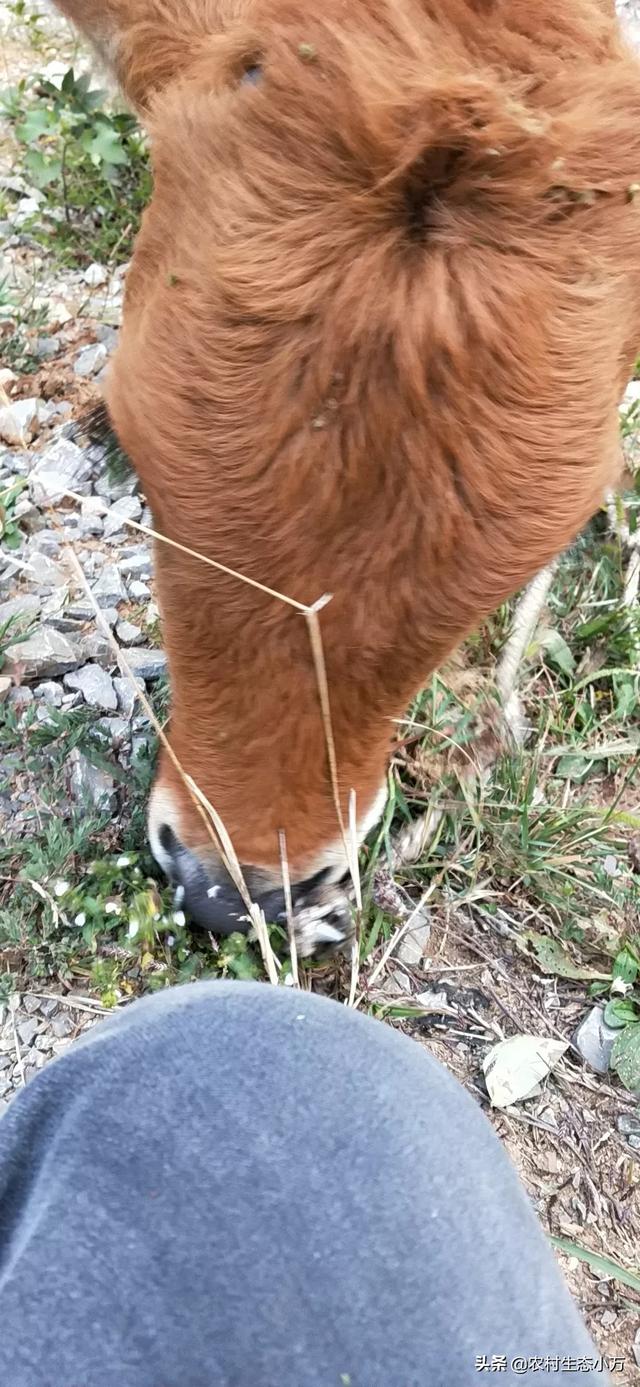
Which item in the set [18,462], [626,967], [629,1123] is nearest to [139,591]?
[18,462]

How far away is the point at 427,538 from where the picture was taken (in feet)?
5.03

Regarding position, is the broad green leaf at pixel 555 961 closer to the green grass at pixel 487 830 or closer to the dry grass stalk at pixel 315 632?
the green grass at pixel 487 830

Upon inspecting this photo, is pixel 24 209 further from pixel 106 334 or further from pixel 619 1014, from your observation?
pixel 619 1014

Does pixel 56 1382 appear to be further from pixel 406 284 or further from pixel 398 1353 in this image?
pixel 406 284

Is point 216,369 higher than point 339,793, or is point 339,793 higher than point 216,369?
point 216,369

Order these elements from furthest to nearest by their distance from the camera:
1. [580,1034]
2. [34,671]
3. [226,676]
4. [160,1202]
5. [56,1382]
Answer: [34,671], [580,1034], [226,676], [160,1202], [56,1382]

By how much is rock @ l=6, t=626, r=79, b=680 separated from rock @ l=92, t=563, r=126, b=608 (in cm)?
22

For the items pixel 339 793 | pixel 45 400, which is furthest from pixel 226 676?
pixel 45 400

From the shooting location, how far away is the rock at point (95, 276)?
4.09 m

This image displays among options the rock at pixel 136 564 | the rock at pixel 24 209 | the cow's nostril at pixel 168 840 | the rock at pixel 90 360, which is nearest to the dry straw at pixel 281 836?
the cow's nostril at pixel 168 840

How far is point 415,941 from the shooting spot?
8.57 ft

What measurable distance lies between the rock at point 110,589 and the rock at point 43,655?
22 cm

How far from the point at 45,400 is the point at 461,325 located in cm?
261

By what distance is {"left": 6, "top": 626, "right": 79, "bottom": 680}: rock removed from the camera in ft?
9.31
